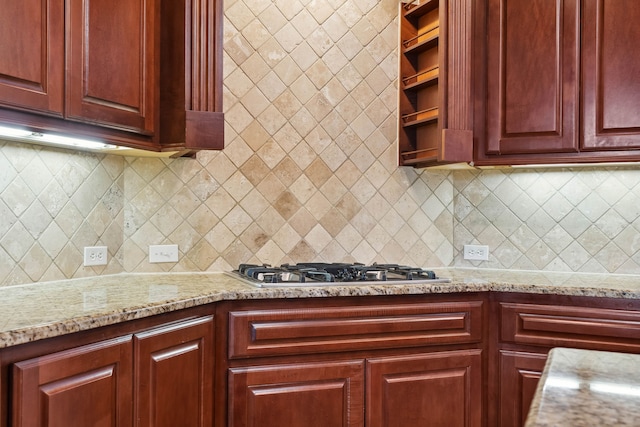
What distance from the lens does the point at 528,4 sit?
2701 millimetres

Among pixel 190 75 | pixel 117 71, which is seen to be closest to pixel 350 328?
pixel 190 75

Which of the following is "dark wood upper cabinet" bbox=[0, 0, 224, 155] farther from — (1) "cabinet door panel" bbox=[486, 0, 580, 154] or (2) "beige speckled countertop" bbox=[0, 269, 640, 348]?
(1) "cabinet door panel" bbox=[486, 0, 580, 154]

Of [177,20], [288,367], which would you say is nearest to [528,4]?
[177,20]

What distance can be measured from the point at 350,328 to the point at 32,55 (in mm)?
1442

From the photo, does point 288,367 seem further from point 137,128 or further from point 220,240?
point 137,128

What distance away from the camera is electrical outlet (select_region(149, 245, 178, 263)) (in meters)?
2.69

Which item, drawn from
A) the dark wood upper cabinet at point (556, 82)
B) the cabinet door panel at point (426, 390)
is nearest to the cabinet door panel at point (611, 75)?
the dark wood upper cabinet at point (556, 82)

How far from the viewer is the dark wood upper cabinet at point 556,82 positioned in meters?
2.57

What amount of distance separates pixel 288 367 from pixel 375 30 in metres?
1.82

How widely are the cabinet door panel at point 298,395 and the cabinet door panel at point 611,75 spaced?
1506 millimetres

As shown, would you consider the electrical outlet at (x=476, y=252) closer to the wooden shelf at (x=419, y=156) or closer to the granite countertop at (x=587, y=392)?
the wooden shelf at (x=419, y=156)

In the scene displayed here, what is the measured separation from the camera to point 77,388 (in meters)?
1.53

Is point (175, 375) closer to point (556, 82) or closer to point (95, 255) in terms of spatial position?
point (95, 255)

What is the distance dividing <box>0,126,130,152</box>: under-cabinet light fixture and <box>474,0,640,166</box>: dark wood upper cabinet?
168 centimetres
